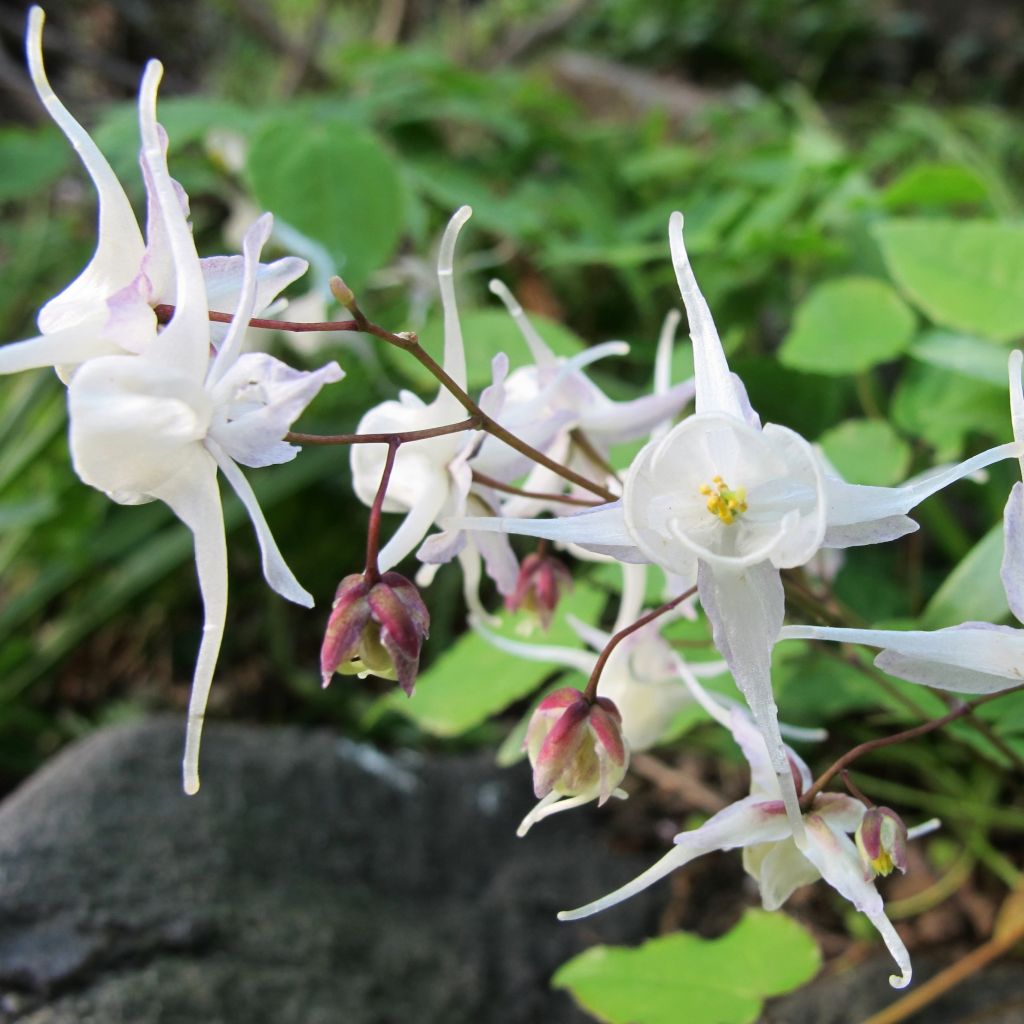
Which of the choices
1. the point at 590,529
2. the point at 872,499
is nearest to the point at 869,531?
the point at 872,499

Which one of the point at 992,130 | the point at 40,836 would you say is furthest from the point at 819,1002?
the point at 992,130

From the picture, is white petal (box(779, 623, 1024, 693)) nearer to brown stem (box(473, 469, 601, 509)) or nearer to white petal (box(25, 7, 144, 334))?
brown stem (box(473, 469, 601, 509))

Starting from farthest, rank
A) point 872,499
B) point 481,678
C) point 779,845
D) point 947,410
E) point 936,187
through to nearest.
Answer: point 936,187 → point 947,410 → point 481,678 → point 779,845 → point 872,499

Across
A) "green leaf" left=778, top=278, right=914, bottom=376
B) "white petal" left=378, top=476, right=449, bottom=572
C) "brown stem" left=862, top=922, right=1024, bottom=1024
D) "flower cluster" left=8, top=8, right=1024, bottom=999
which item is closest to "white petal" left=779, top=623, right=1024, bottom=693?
"flower cluster" left=8, top=8, right=1024, bottom=999

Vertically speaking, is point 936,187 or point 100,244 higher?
point 100,244

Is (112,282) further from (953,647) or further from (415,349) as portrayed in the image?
(953,647)

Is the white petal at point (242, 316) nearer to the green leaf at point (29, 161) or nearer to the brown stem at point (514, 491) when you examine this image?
the brown stem at point (514, 491)

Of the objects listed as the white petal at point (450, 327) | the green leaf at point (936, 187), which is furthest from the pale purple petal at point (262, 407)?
the green leaf at point (936, 187)
